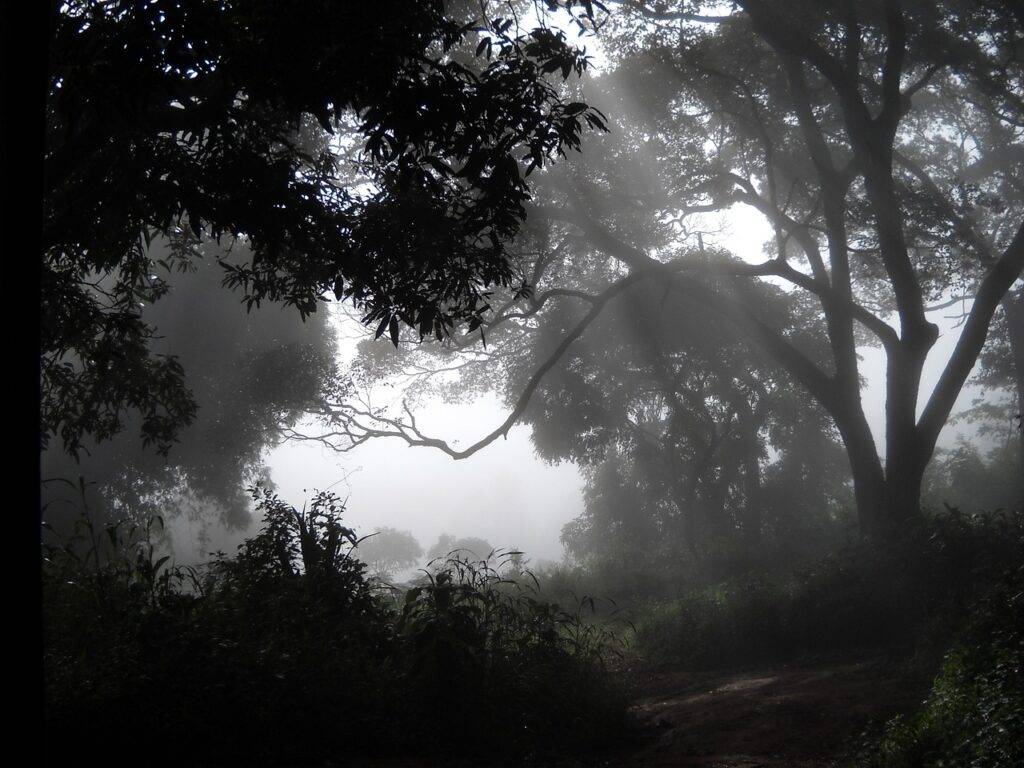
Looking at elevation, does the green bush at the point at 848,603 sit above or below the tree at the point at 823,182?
below

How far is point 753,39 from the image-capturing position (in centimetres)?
1552

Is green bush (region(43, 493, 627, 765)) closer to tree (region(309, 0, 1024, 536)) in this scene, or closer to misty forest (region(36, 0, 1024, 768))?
misty forest (region(36, 0, 1024, 768))

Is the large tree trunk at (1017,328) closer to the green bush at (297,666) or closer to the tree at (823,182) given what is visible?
the tree at (823,182)

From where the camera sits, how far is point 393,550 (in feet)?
171

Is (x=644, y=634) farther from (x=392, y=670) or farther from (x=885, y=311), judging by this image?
(x=885, y=311)

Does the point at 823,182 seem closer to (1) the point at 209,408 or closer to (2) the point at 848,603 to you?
(2) the point at 848,603

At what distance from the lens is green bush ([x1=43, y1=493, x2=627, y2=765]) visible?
13.8 ft

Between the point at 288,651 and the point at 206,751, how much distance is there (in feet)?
3.80

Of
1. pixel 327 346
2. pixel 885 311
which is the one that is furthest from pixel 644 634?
pixel 885 311

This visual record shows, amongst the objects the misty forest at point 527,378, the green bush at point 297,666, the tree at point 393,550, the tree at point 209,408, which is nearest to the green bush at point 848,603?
the misty forest at point 527,378

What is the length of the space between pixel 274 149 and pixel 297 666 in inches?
235

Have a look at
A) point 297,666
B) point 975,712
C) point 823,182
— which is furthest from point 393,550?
point 975,712

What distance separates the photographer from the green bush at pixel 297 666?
4215mm

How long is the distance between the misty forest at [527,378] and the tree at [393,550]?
24354mm
